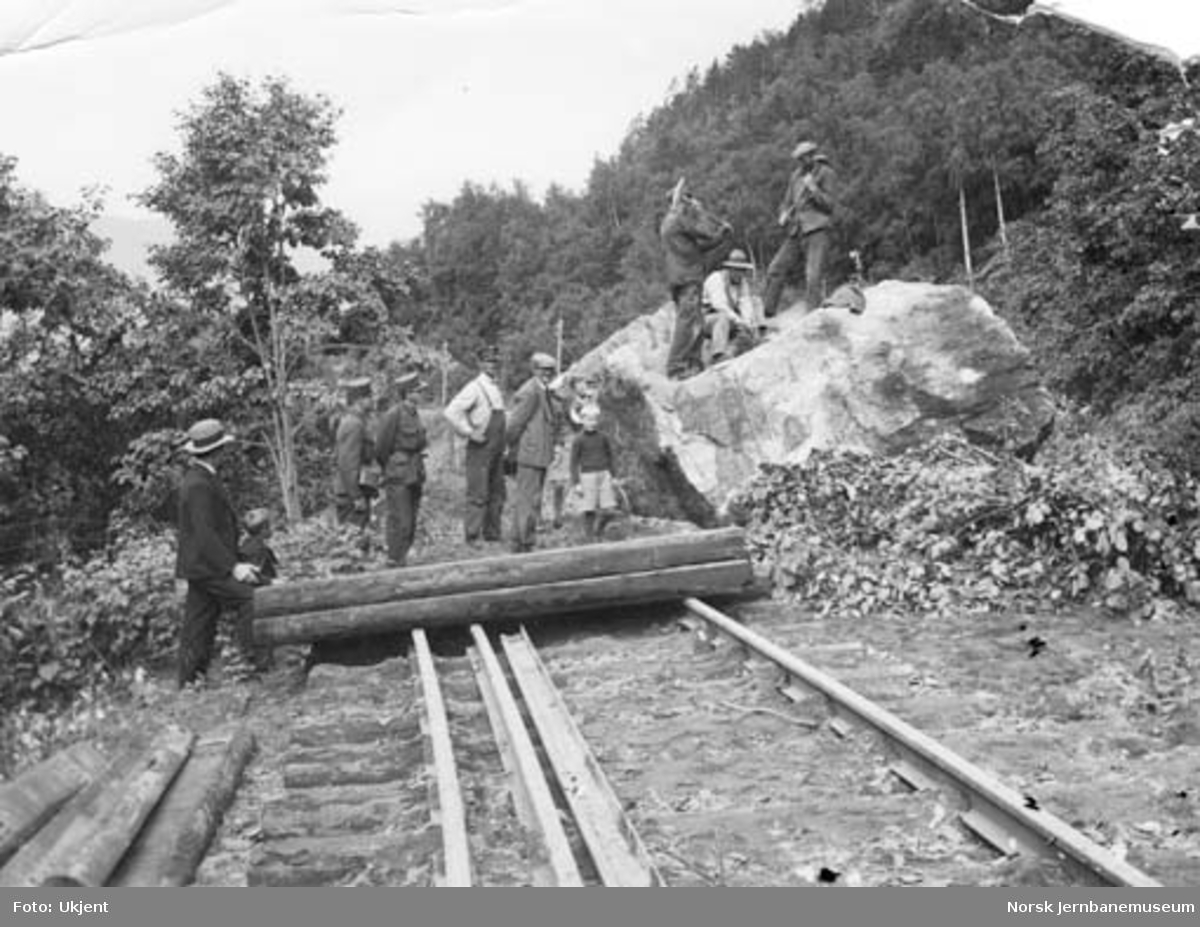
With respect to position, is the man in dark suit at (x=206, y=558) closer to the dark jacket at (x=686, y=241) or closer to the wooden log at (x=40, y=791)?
the wooden log at (x=40, y=791)

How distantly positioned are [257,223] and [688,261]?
951 centimetres

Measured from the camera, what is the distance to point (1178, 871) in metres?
4.13

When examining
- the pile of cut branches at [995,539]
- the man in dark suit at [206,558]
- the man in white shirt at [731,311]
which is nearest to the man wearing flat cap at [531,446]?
the pile of cut branches at [995,539]

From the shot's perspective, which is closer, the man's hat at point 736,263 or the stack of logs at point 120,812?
the stack of logs at point 120,812

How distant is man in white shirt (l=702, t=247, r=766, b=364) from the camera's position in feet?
50.1

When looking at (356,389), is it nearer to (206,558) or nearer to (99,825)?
(206,558)

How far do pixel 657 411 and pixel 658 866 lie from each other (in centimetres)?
1015

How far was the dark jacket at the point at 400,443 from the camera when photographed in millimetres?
11812

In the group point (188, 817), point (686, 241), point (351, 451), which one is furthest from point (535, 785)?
point (686, 241)

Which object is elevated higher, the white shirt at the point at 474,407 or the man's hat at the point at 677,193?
the man's hat at the point at 677,193

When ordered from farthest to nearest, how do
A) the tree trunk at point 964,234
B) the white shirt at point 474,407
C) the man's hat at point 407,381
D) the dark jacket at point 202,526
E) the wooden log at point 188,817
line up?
the tree trunk at point 964,234 → the white shirt at point 474,407 → the man's hat at point 407,381 → the dark jacket at point 202,526 → the wooden log at point 188,817

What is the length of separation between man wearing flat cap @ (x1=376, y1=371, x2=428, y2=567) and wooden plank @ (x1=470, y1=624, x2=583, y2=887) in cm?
422

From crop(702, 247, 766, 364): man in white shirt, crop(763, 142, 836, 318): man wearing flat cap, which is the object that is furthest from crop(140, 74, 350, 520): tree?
crop(763, 142, 836, 318): man wearing flat cap

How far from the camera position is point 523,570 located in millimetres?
9492
